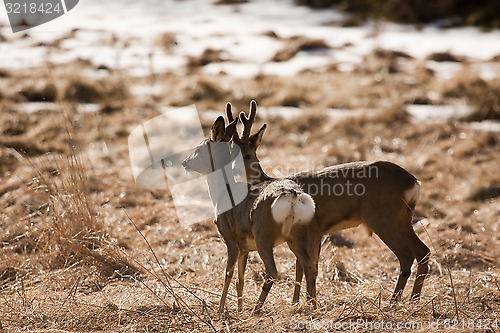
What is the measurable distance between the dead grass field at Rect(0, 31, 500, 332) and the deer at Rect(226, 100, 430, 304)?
314mm

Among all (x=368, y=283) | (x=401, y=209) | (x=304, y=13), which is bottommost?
(x=304, y=13)

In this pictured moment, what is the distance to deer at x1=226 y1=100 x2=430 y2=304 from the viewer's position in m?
6.79

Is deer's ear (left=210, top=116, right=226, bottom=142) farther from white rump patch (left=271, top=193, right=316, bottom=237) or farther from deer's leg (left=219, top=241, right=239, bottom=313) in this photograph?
white rump patch (left=271, top=193, right=316, bottom=237)

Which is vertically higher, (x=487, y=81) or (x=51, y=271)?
(x=51, y=271)

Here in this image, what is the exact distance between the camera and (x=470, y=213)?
31.7ft

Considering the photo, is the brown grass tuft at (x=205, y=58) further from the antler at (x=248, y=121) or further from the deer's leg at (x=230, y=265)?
the deer's leg at (x=230, y=265)

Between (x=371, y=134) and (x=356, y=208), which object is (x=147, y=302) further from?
(x=371, y=134)

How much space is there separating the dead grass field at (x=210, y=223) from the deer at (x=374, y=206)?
31 centimetres

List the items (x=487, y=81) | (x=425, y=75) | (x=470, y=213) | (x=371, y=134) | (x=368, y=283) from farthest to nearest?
(x=425, y=75) < (x=487, y=81) < (x=371, y=134) < (x=470, y=213) < (x=368, y=283)

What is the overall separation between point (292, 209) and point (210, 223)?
10.8 ft

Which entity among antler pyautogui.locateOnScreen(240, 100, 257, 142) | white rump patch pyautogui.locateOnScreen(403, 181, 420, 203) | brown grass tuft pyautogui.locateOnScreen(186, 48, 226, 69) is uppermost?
antler pyautogui.locateOnScreen(240, 100, 257, 142)

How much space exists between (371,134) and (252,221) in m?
6.40

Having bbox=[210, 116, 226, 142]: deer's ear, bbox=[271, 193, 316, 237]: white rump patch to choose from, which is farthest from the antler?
bbox=[271, 193, 316, 237]: white rump patch

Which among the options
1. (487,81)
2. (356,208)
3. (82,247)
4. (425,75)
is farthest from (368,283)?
(425,75)
